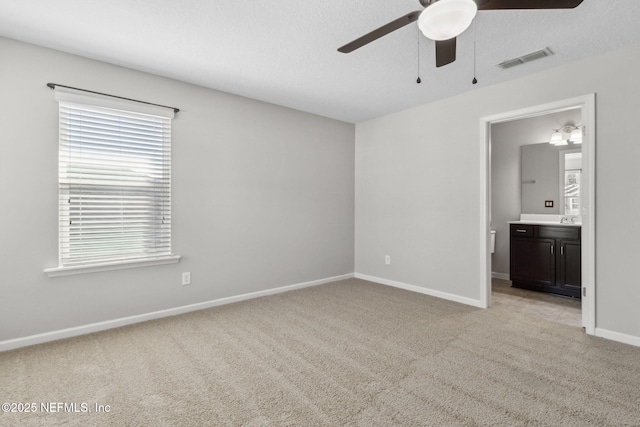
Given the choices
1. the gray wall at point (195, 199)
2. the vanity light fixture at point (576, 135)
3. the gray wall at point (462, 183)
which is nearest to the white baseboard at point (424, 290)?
the gray wall at point (462, 183)

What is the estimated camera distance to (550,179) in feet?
14.8

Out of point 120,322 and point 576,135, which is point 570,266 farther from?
point 120,322

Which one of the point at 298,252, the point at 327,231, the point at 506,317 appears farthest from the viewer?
the point at 327,231

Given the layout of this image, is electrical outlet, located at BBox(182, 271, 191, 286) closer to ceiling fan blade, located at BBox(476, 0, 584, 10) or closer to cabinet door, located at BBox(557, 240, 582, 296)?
ceiling fan blade, located at BBox(476, 0, 584, 10)

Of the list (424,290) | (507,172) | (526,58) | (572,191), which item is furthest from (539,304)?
(526,58)

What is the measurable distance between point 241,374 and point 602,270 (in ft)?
10.0

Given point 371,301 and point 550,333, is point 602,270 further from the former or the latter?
point 371,301

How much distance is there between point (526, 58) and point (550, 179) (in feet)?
8.03

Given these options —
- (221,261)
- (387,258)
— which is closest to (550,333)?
(387,258)

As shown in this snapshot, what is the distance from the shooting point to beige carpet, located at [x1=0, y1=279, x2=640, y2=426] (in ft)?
5.59

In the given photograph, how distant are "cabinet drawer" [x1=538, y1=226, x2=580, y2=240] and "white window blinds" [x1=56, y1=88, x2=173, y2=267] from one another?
452cm

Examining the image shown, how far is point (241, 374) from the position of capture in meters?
2.12

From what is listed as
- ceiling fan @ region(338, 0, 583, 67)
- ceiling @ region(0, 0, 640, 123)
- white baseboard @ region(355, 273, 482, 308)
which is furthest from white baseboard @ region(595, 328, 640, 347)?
ceiling fan @ region(338, 0, 583, 67)

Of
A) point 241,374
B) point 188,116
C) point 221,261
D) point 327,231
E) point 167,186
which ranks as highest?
point 188,116
